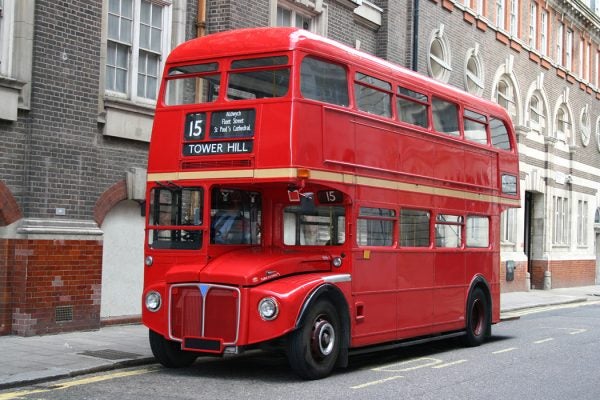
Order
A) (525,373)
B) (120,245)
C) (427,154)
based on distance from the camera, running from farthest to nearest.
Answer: (120,245)
(427,154)
(525,373)

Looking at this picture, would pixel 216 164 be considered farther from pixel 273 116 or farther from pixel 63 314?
pixel 63 314

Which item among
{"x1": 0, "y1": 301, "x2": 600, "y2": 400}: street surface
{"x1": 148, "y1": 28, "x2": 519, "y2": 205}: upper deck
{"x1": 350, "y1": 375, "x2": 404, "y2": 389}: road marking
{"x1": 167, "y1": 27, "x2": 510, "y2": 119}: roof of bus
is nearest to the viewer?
{"x1": 0, "y1": 301, "x2": 600, "y2": 400}: street surface

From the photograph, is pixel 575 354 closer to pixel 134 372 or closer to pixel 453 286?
pixel 453 286

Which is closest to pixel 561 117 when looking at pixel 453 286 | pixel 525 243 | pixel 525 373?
pixel 525 243

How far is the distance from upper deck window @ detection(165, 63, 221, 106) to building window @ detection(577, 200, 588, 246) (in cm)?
2910

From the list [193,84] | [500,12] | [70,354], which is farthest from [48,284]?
[500,12]

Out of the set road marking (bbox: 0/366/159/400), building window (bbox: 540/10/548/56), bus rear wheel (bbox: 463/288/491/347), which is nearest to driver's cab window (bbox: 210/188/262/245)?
road marking (bbox: 0/366/159/400)

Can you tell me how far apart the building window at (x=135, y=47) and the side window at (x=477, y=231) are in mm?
5836

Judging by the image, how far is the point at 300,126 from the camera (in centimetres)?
1026

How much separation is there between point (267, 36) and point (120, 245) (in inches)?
231

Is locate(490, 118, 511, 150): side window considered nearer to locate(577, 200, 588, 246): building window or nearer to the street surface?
the street surface

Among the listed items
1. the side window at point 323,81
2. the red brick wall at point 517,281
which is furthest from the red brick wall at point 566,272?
the side window at point 323,81

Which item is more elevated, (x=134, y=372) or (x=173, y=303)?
(x=173, y=303)

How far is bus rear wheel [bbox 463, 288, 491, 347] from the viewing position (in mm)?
14477
